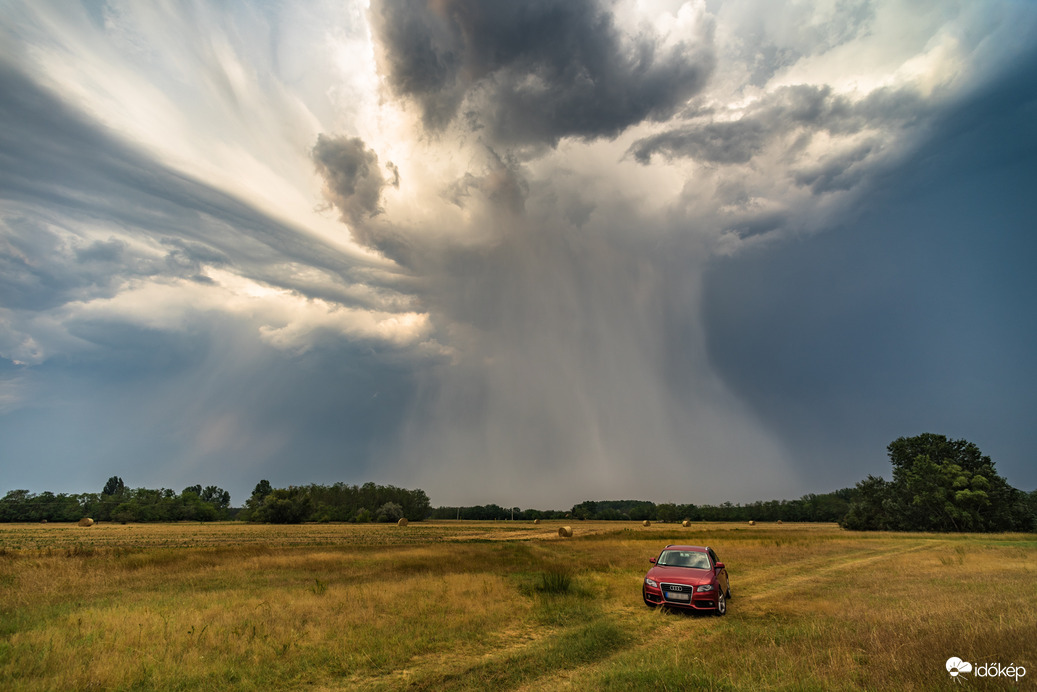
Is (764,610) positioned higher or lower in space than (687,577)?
lower

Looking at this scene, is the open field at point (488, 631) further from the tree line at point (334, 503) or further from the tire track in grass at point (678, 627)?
the tree line at point (334, 503)

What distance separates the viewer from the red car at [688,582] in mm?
15508

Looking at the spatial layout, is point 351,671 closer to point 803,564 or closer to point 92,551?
point 803,564

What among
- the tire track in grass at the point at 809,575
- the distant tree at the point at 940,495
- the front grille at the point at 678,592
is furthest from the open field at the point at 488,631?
the distant tree at the point at 940,495

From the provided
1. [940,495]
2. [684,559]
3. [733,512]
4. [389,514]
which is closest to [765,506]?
[733,512]

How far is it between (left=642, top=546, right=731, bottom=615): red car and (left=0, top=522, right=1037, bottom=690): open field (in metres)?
0.47

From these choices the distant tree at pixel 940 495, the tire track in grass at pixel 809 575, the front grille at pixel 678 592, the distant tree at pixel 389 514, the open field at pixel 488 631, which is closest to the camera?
the open field at pixel 488 631

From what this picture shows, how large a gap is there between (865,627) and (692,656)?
6017 millimetres

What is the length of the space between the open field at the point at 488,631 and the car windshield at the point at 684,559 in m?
1.89

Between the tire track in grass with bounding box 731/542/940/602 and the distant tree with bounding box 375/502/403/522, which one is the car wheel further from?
the distant tree with bounding box 375/502/403/522

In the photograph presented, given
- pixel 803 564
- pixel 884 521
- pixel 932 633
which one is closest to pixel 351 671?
pixel 932 633

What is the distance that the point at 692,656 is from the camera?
10.7 m

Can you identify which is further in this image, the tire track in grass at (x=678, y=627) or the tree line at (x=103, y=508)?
the tree line at (x=103, y=508)

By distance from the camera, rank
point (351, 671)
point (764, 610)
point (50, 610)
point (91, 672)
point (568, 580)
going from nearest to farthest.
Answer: point (91, 672) < point (351, 671) < point (50, 610) < point (764, 610) < point (568, 580)
